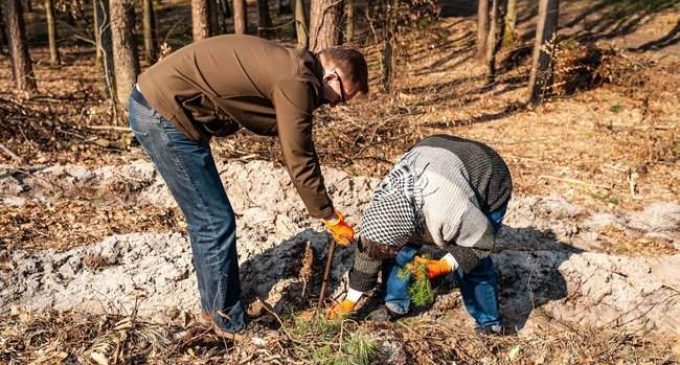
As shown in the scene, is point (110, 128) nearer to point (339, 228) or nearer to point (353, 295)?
point (353, 295)

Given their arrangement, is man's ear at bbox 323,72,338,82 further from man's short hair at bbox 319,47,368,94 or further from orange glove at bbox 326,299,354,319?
orange glove at bbox 326,299,354,319

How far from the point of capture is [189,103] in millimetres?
2557

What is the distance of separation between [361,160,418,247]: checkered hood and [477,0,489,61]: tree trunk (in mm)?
9371

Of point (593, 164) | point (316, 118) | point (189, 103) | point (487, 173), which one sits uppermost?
point (189, 103)

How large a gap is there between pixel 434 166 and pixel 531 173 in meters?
3.41

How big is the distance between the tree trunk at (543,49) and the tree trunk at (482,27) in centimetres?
290

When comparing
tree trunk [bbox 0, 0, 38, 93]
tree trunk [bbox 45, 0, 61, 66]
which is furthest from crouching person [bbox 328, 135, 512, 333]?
tree trunk [bbox 45, 0, 61, 66]

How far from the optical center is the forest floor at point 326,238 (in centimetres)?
300

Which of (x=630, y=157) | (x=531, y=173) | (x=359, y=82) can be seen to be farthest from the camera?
(x=630, y=157)

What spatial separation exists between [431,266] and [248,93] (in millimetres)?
1298

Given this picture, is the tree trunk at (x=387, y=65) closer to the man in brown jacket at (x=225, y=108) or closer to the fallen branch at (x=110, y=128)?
the fallen branch at (x=110, y=128)

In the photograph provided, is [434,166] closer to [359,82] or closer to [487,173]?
[487,173]

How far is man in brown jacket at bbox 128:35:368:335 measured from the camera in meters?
2.43

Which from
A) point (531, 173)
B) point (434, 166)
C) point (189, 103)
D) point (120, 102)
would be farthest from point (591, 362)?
point (120, 102)
